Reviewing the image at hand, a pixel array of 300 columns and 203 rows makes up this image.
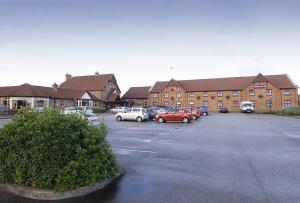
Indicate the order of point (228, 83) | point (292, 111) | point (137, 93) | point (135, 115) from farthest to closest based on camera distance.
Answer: point (137, 93), point (228, 83), point (292, 111), point (135, 115)

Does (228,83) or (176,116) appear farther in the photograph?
(228,83)

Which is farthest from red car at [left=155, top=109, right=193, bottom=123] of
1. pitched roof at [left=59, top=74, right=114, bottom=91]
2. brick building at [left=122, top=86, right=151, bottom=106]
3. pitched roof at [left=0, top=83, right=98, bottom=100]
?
brick building at [left=122, top=86, right=151, bottom=106]

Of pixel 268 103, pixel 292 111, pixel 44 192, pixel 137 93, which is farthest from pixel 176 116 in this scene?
pixel 137 93

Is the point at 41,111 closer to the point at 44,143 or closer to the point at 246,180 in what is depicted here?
the point at 44,143

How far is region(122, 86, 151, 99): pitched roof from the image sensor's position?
254ft

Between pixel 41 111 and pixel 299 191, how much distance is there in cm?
679

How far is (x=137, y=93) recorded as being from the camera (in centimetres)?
7881

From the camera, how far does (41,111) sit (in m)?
6.71

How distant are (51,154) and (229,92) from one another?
218 feet

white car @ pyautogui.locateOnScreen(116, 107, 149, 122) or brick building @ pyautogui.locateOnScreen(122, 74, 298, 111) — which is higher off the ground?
brick building @ pyautogui.locateOnScreen(122, 74, 298, 111)

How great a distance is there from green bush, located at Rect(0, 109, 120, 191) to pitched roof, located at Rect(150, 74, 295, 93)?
65.9 m

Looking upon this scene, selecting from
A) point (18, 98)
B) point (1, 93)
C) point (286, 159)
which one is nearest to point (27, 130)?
point (286, 159)

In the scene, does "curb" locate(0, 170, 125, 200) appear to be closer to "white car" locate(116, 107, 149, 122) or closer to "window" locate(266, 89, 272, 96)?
"white car" locate(116, 107, 149, 122)

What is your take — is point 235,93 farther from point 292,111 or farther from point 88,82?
point 88,82
